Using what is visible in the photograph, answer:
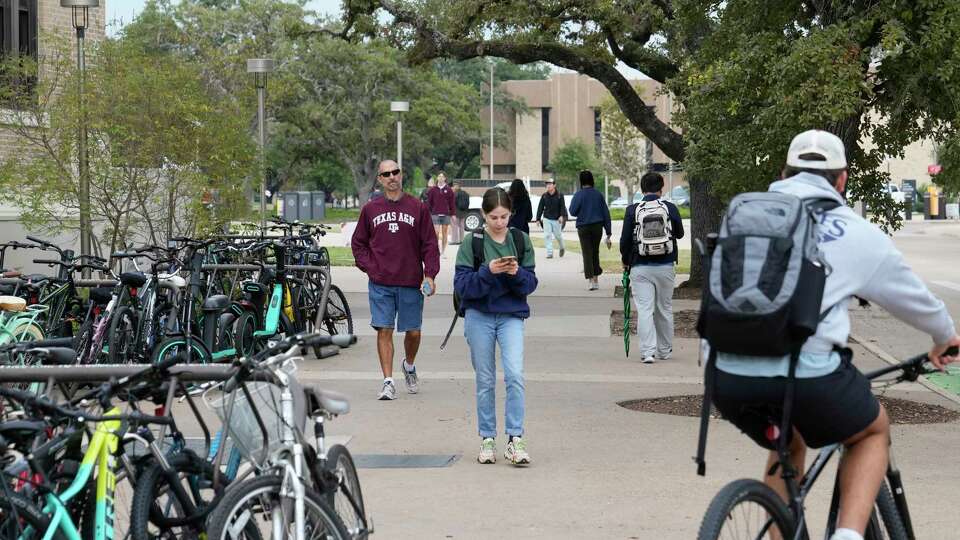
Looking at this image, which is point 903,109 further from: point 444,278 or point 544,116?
point 544,116

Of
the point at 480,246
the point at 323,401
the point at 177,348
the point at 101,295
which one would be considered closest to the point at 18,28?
the point at 101,295

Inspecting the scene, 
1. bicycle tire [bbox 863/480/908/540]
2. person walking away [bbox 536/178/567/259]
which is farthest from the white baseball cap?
person walking away [bbox 536/178/567/259]

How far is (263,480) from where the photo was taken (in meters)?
4.72

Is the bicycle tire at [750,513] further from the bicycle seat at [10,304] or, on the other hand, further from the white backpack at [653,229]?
the white backpack at [653,229]

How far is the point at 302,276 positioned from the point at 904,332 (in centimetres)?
659

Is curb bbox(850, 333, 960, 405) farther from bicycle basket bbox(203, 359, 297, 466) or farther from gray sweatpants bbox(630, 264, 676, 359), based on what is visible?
bicycle basket bbox(203, 359, 297, 466)

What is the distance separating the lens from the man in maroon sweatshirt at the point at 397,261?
37.6ft

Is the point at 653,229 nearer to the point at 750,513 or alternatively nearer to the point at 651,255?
the point at 651,255

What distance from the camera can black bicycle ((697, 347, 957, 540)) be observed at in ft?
14.8

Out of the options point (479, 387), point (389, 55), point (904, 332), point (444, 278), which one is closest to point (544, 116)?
point (389, 55)

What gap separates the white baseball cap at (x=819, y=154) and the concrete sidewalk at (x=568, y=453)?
7.50 ft

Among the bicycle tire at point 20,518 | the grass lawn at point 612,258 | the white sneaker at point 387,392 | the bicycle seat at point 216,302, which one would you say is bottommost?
the white sneaker at point 387,392

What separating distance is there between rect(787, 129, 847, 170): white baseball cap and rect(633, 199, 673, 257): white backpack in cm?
845

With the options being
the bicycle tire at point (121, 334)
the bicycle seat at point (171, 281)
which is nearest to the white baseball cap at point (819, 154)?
the bicycle seat at point (171, 281)
